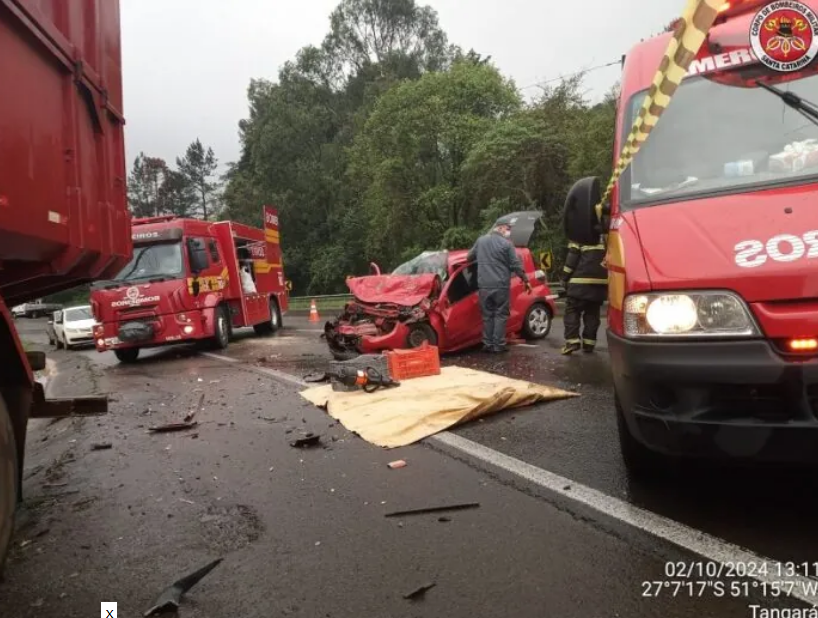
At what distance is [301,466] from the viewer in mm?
4266

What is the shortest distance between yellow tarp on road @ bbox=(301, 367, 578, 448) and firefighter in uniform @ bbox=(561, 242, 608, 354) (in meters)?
2.15

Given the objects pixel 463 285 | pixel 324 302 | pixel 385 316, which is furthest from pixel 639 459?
pixel 324 302

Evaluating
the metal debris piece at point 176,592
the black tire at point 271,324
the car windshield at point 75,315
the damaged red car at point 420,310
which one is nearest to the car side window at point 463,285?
the damaged red car at point 420,310

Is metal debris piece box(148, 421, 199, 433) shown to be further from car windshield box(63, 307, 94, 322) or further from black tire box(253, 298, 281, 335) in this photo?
car windshield box(63, 307, 94, 322)

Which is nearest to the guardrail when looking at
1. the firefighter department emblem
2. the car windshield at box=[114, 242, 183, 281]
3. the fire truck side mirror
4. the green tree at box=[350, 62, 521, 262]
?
the green tree at box=[350, 62, 521, 262]

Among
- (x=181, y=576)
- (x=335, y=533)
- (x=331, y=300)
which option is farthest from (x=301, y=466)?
(x=331, y=300)

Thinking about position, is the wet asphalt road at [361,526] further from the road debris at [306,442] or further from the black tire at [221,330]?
the black tire at [221,330]

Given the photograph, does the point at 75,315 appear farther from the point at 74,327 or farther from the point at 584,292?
the point at 584,292

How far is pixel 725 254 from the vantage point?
2.65 metres

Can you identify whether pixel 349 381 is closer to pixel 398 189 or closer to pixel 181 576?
pixel 181 576

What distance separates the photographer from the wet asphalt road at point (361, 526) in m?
2.46

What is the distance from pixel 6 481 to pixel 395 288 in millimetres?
6562

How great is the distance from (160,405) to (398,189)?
2660 cm

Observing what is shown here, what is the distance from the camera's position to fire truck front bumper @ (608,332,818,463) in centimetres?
239
